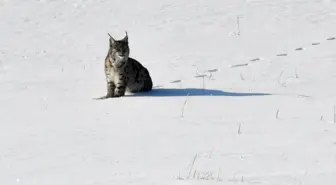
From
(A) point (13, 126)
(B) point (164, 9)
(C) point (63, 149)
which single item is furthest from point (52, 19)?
(C) point (63, 149)

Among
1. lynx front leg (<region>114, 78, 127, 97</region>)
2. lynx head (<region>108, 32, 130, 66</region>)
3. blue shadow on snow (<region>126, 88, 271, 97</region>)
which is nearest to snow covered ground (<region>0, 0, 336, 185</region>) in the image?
blue shadow on snow (<region>126, 88, 271, 97</region>)

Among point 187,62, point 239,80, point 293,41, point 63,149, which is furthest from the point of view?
point 293,41

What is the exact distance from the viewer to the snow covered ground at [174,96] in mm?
7359

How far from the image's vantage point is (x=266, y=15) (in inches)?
767

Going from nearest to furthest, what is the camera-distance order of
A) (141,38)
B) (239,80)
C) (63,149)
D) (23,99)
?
1. (63,149)
2. (23,99)
3. (239,80)
4. (141,38)

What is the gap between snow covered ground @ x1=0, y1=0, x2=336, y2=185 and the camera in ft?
24.1

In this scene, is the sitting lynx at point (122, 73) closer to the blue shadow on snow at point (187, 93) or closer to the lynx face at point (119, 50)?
the lynx face at point (119, 50)

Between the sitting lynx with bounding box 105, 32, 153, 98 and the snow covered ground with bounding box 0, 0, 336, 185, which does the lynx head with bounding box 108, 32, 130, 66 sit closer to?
the sitting lynx with bounding box 105, 32, 153, 98

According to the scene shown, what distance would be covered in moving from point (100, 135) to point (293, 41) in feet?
27.9

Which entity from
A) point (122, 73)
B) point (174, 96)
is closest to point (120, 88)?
point (122, 73)

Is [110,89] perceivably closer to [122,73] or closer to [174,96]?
[122,73]

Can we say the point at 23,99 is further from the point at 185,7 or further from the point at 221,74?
the point at 185,7

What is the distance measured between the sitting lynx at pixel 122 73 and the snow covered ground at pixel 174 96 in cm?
30

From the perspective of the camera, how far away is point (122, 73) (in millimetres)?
11867
